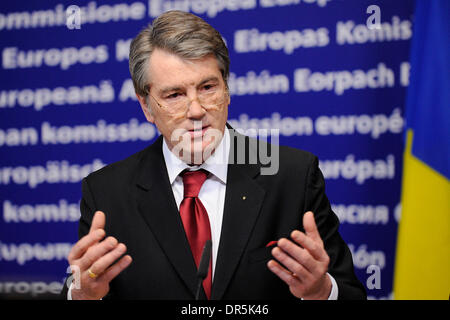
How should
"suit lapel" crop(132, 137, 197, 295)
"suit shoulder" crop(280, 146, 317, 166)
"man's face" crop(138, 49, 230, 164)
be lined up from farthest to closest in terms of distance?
"suit shoulder" crop(280, 146, 317, 166)
"man's face" crop(138, 49, 230, 164)
"suit lapel" crop(132, 137, 197, 295)

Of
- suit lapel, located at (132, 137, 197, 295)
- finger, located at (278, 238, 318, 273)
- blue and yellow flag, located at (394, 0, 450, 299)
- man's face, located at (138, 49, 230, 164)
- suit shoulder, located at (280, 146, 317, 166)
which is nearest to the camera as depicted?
finger, located at (278, 238, 318, 273)

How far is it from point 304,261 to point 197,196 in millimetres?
502

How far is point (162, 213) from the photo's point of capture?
153 centimetres

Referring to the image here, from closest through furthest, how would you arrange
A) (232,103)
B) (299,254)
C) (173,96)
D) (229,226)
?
(299,254) → (229,226) → (173,96) → (232,103)

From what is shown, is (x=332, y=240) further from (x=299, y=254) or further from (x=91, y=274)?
(x=91, y=274)

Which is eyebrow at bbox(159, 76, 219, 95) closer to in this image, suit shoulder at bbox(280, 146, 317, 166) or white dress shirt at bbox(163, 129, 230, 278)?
white dress shirt at bbox(163, 129, 230, 278)

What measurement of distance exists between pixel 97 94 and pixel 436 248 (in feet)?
6.26

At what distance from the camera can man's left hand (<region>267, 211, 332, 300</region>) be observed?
3.70 feet

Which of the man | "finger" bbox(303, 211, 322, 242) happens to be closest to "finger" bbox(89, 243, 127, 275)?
the man

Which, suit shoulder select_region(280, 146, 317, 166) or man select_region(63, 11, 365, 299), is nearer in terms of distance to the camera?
man select_region(63, 11, 365, 299)

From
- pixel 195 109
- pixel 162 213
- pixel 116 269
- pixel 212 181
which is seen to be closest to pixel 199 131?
pixel 195 109

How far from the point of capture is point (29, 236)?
268cm

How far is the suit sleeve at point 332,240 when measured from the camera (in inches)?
56.7
